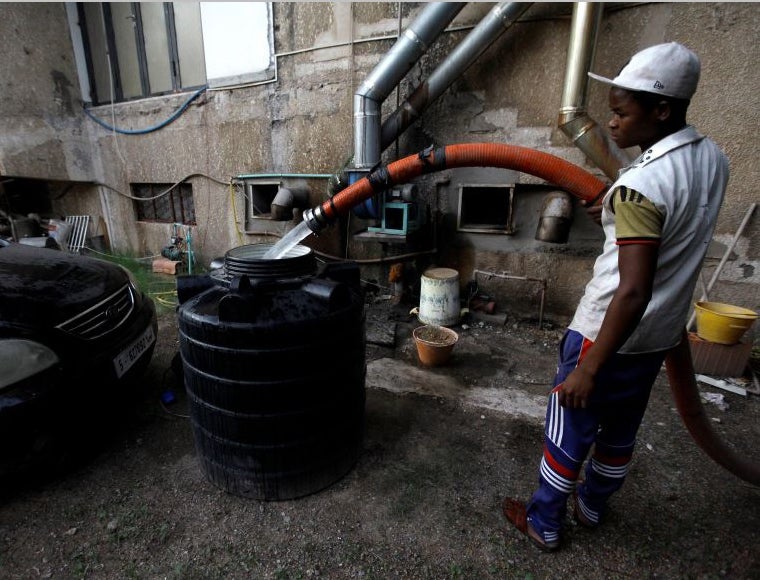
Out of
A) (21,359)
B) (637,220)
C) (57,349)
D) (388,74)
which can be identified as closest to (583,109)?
(388,74)

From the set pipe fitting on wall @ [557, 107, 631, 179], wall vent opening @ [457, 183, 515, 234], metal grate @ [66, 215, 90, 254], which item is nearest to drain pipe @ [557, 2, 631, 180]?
pipe fitting on wall @ [557, 107, 631, 179]

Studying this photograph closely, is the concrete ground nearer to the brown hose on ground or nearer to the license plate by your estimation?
the brown hose on ground

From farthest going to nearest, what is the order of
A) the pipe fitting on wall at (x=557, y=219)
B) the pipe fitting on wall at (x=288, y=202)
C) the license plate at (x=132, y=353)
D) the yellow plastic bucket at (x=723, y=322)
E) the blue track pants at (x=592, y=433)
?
the pipe fitting on wall at (x=288, y=202) → the pipe fitting on wall at (x=557, y=219) → the yellow plastic bucket at (x=723, y=322) → the license plate at (x=132, y=353) → the blue track pants at (x=592, y=433)

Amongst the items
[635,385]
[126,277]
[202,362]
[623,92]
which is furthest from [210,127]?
[635,385]

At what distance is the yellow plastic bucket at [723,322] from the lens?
3084 mm

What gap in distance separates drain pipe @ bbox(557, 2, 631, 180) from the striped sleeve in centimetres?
280

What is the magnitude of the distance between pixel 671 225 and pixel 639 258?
0.61 feet

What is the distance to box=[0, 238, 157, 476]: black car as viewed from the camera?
1854mm

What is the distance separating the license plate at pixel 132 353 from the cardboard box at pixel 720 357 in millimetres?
4446

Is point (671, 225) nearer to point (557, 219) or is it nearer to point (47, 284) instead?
point (557, 219)

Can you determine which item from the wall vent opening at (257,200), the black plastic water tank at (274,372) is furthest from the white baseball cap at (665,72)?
the wall vent opening at (257,200)

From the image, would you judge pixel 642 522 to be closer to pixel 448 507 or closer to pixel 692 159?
pixel 448 507

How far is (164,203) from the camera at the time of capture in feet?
23.4

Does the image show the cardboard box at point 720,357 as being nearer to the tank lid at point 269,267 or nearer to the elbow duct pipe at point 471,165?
the elbow duct pipe at point 471,165
